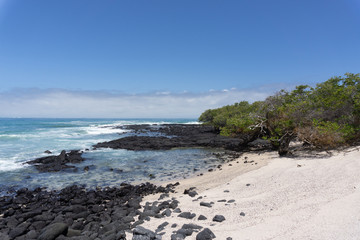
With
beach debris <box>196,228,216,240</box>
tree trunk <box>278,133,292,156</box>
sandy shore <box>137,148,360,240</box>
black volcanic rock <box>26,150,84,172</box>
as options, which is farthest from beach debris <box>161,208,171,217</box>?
black volcanic rock <box>26,150,84,172</box>

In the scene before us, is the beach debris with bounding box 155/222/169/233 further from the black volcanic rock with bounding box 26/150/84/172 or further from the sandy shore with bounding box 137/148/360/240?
the black volcanic rock with bounding box 26/150/84/172

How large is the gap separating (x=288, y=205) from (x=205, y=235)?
2530 millimetres

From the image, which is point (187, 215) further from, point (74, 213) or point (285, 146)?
point (285, 146)

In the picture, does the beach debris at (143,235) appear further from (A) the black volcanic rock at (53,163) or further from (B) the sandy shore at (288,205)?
(A) the black volcanic rock at (53,163)

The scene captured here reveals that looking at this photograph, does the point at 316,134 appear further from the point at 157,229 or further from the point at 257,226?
the point at 157,229

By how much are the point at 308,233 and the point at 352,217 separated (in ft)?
Result: 3.45

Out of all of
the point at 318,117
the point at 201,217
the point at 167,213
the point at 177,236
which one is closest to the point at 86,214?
the point at 167,213

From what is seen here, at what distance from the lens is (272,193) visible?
6355 millimetres

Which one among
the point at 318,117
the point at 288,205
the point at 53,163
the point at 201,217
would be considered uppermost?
the point at 318,117

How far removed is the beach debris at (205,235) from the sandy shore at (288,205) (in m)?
0.14

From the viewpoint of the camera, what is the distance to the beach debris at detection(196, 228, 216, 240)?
4.20 m

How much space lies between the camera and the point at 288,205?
532 cm

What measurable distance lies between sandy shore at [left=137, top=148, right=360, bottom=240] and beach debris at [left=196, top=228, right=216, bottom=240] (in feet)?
0.45

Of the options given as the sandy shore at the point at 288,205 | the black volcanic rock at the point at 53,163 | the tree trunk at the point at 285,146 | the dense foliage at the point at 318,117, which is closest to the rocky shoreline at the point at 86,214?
the sandy shore at the point at 288,205
